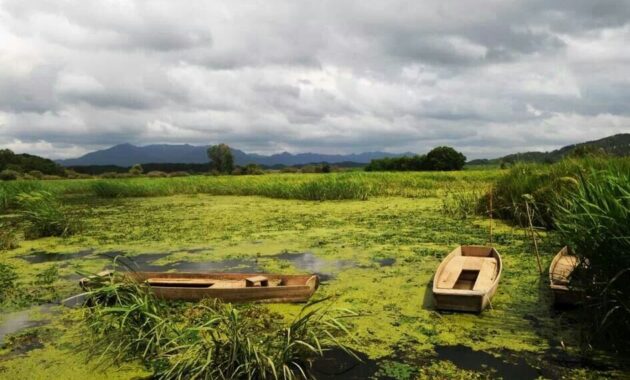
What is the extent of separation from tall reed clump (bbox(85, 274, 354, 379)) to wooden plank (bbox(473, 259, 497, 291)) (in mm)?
2009

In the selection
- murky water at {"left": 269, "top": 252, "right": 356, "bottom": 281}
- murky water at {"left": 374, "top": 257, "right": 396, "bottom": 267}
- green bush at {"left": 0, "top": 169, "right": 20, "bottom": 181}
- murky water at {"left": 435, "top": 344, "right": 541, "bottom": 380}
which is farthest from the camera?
green bush at {"left": 0, "top": 169, "right": 20, "bottom": 181}

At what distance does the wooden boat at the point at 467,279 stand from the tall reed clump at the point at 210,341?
4.51ft

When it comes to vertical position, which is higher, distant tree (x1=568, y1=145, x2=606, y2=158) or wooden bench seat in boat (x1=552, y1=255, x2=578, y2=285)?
distant tree (x1=568, y1=145, x2=606, y2=158)

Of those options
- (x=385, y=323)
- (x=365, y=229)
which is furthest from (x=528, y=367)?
(x=365, y=229)

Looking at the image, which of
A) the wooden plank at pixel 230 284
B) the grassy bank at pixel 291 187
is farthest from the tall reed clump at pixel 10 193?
the wooden plank at pixel 230 284

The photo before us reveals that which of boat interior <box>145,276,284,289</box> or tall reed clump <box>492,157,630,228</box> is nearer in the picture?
boat interior <box>145,276,284,289</box>

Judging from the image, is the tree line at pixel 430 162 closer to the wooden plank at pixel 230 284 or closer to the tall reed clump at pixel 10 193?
the tall reed clump at pixel 10 193

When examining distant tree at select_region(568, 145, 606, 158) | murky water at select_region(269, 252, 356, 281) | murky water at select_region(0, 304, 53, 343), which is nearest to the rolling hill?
distant tree at select_region(568, 145, 606, 158)

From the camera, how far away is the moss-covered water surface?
13.5ft

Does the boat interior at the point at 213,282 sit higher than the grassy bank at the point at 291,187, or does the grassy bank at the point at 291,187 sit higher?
the grassy bank at the point at 291,187

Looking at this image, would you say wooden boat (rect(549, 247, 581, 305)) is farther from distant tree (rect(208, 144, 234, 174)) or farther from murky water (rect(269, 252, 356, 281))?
distant tree (rect(208, 144, 234, 174))

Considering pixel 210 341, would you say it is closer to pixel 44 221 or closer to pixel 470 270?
pixel 470 270

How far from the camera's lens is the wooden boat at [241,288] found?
5685 millimetres

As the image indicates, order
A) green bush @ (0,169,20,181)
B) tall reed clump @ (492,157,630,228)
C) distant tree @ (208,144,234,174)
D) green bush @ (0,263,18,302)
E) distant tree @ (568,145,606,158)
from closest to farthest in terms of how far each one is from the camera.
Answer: green bush @ (0,263,18,302) < tall reed clump @ (492,157,630,228) < distant tree @ (568,145,606,158) < green bush @ (0,169,20,181) < distant tree @ (208,144,234,174)
